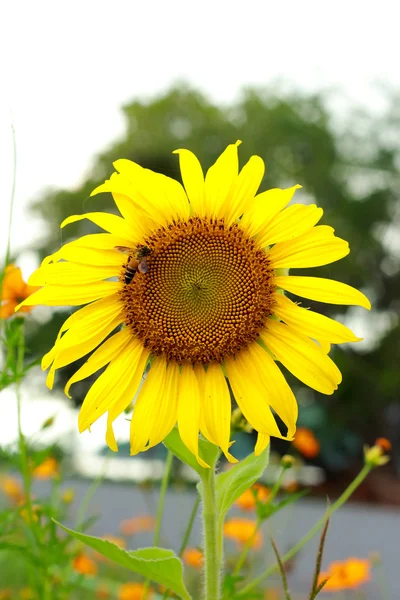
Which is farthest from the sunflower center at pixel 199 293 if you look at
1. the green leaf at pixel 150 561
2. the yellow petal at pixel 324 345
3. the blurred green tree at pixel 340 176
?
the blurred green tree at pixel 340 176

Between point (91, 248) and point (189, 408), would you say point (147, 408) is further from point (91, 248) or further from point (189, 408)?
point (91, 248)

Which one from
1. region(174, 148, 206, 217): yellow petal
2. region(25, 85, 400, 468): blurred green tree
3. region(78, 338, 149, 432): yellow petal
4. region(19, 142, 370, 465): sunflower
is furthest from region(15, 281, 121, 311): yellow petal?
region(25, 85, 400, 468): blurred green tree

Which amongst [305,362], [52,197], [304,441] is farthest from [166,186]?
[52,197]

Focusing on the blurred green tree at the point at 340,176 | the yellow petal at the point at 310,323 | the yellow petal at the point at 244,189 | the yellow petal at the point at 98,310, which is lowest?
the yellow petal at the point at 98,310

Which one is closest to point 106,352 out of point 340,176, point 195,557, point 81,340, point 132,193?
point 81,340

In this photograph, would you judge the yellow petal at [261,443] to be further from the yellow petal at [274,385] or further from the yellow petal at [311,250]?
the yellow petal at [311,250]

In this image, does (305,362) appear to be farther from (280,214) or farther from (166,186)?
(166,186)

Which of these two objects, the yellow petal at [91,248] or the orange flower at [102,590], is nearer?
the yellow petal at [91,248]

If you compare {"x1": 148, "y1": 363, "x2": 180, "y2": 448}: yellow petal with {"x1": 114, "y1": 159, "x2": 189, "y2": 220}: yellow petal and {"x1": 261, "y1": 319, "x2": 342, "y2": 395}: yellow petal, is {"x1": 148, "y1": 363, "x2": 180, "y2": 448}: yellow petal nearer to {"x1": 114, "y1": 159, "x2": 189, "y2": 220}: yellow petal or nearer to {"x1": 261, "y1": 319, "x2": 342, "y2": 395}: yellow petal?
{"x1": 261, "y1": 319, "x2": 342, "y2": 395}: yellow petal
